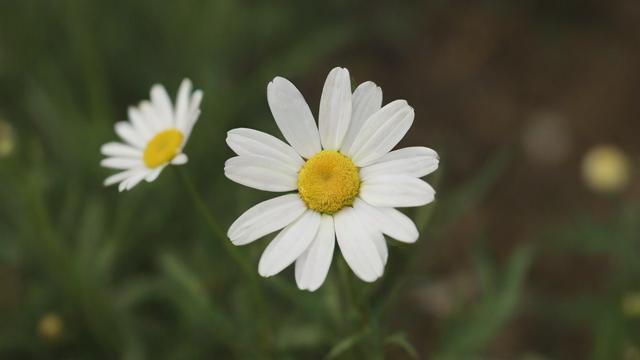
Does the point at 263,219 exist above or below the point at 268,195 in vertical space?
below

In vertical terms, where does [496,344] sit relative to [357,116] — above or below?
below

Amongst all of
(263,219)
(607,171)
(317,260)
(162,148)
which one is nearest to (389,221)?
(317,260)

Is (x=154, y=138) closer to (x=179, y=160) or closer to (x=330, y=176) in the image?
(x=179, y=160)

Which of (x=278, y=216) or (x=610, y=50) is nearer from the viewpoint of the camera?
(x=278, y=216)

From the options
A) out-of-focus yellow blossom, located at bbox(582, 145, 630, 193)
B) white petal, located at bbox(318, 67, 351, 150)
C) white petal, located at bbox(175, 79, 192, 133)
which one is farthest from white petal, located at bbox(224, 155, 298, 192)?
out-of-focus yellow blossom, located at bbox(582, 145, 630, 193)

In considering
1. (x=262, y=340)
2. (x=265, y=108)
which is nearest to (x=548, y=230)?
(x=265, y=108)

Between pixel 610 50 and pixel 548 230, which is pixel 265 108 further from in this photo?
pixel 610 50
